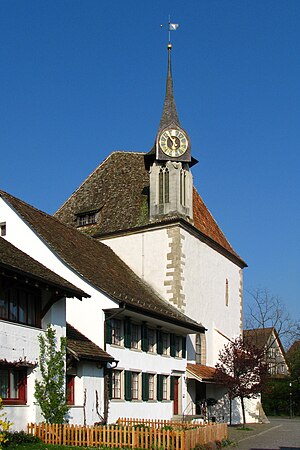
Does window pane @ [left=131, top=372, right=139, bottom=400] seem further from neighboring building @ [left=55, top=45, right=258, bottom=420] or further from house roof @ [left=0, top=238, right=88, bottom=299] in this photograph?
house roof @ [left=0, top=238, right=88, bottom=299]

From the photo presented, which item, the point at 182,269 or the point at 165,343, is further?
the point at 182,269

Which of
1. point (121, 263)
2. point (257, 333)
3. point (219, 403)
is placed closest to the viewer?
point (121, 263)

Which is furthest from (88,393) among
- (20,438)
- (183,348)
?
(183,348)

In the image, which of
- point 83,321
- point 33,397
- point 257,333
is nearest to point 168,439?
point 33,397

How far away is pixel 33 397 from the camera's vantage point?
2184 centimetres

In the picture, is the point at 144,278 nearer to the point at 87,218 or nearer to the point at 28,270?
the point at 87,218

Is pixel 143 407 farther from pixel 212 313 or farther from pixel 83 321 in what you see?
pixel 212 313

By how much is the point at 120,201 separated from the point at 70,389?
1627 centimetres

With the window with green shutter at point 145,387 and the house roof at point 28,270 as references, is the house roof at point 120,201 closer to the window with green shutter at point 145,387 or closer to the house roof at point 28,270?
the window with green shutter at point 145,387

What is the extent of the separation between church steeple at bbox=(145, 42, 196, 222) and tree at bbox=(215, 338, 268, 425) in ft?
24.0

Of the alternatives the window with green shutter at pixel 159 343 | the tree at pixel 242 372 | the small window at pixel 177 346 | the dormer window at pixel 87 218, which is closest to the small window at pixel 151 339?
the window with green shutter at pixel 159 343

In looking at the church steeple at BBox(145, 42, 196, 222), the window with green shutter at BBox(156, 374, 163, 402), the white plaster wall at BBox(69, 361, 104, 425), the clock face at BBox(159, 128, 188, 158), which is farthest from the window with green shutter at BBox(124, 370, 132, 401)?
the clock face at BBox(159, 128, 188, 158)

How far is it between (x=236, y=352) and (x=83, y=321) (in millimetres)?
12323

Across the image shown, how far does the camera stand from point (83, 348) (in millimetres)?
25391
